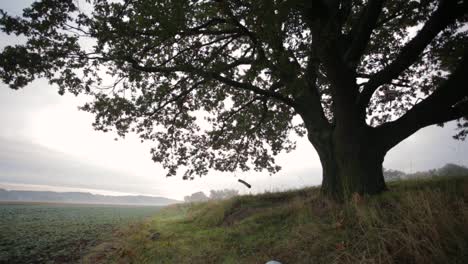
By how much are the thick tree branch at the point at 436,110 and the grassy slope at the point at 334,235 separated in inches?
59.7

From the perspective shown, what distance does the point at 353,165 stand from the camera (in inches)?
249

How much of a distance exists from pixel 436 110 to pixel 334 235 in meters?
4.60

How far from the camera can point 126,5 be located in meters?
5.56

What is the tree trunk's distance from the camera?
619cm

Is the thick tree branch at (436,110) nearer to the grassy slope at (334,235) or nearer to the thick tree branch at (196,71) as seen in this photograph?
the grassy slope at (334,235)

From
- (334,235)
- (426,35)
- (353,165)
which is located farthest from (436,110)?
(334,235)

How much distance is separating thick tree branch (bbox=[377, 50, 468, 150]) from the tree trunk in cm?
52

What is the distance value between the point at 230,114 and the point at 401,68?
243 inches

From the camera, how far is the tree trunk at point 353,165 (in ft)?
20.3

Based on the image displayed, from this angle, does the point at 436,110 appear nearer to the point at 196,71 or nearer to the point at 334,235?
the point at 334,235

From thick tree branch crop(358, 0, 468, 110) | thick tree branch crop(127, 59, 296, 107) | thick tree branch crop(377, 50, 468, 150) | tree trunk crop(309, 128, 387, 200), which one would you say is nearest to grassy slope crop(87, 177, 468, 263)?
tree trunk crop(309, 128, 387, 200)

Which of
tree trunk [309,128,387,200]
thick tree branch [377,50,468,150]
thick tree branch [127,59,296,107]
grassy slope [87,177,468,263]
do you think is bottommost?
grassy slope [87,177,468,263]

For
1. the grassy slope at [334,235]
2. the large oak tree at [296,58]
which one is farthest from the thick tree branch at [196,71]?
the grassy slope at [334,235]

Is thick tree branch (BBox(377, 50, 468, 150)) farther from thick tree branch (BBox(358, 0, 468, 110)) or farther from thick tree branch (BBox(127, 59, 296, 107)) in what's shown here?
thick tree branch (BBox(127, 59, 296, 107))
